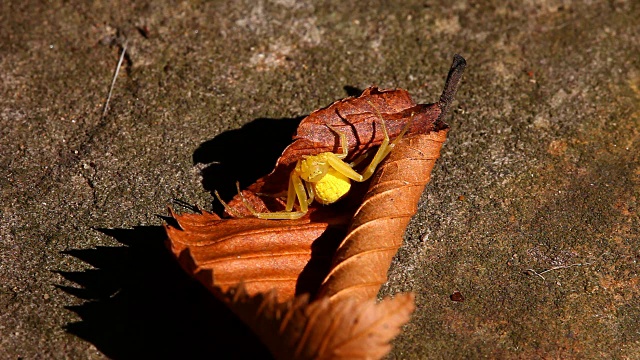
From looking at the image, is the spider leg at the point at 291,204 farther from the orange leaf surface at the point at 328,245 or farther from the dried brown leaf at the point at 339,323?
the dried brown leaf at the point at 339,323

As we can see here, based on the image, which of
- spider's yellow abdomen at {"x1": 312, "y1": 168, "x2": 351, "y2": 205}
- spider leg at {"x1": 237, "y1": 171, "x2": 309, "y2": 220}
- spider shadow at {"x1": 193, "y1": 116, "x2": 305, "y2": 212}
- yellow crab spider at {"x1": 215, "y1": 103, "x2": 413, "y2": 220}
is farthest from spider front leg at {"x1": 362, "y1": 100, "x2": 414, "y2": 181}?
spider shadow at {"x1": 193, "y1": 116, "x2": 305, "y2": 212}

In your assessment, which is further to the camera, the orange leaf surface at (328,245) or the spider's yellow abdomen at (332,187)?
the spider's yellow abdomen at (332,187)

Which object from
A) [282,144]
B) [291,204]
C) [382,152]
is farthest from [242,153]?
[382,152]

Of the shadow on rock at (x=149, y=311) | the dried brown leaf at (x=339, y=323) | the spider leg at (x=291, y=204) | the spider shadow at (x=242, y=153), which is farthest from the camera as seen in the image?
the spider shadow at (x=242, y=153)

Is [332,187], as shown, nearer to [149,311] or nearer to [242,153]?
[242,153]

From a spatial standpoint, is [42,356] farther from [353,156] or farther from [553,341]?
[553,341]

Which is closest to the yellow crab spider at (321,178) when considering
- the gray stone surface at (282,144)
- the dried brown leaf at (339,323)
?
the gray stone surface at (282,144)

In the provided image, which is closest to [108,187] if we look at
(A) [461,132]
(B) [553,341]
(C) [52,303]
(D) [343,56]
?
(C) [52,303]
